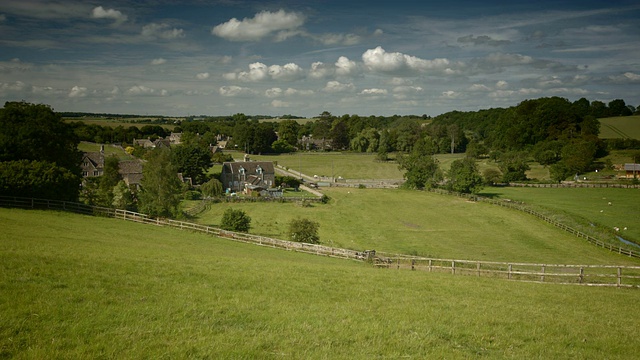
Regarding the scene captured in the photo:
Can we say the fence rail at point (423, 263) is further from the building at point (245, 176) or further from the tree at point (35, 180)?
the building at point (245, 176)

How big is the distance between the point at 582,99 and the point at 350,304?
629 ft

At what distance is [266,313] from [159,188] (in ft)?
122

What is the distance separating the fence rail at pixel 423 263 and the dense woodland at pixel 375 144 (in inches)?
82.2

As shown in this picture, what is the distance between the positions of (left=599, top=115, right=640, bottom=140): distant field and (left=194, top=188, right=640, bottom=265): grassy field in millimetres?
80938

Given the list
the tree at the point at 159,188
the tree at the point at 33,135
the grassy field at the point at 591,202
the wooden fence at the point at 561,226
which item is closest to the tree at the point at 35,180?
the tree at the point at 33,135

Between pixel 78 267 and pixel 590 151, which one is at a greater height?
pixel 590 151

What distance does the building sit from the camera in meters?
87.8

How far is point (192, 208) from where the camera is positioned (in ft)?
204

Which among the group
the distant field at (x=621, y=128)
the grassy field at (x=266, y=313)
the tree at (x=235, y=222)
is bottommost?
the tree at (x=235, y=222)

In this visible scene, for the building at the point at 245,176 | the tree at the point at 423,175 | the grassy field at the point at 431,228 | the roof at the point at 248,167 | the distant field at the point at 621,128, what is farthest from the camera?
the distant field at the point at 621,128

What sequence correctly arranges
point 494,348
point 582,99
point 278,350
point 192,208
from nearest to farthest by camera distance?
point 278,350 < point 494,348 < point 192,208 < point 582,99

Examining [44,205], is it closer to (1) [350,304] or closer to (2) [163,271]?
(2) [163,271]

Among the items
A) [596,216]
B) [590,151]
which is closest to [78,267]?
[596,216]

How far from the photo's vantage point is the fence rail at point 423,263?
23.9 m
